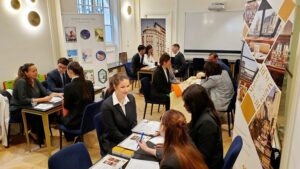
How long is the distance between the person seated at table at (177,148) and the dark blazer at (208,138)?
35 cm

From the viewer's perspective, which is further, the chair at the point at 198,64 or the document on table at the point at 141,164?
the chair at the point at 198,64

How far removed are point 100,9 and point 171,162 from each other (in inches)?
262

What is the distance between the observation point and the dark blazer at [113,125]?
232 cm

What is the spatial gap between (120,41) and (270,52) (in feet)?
20.1

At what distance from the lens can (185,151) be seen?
4.53 feet

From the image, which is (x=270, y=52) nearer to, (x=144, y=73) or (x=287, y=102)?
(x=287, y=102)

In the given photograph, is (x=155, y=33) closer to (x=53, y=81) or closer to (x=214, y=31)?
(x=214, y=31)

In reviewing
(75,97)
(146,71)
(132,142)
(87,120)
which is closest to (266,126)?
(132,142)

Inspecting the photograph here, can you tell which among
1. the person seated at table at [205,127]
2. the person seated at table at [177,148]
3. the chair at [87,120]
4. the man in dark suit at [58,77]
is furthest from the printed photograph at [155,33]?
the person seated at table at [177,148]

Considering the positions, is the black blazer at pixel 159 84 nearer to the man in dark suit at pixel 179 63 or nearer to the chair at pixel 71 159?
the man in dark suit at pixel 179 63

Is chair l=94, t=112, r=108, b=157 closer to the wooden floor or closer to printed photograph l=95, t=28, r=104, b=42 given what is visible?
the wooden floor

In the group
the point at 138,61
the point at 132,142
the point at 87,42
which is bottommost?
the point at 132,142

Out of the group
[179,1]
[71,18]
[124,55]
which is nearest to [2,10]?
[71,18]

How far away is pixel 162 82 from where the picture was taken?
429 cm
